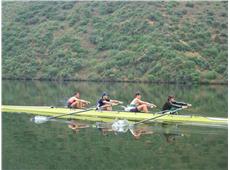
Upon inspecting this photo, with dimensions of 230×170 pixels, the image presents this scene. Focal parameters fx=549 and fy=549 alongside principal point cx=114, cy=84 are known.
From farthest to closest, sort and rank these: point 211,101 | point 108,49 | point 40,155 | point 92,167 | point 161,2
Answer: point 161,2 → point 108,49 → point 211,101 → point 40,155 → point 92,167

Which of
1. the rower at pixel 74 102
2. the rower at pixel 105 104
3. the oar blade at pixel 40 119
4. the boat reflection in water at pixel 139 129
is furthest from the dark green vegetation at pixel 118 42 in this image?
the boat reflection in water at pixel 139 129

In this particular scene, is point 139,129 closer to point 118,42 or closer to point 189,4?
point 118,42

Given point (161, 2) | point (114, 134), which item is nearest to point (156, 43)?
point (161, 2)

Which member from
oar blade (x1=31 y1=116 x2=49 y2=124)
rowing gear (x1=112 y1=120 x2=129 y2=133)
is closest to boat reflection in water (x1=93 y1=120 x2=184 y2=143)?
rowing gear (x1=112 y1=120 x2=129 y2=133)

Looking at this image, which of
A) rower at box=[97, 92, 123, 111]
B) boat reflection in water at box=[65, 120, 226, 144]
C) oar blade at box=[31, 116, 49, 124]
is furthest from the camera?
rower at box=[97, 92, 123, 111]

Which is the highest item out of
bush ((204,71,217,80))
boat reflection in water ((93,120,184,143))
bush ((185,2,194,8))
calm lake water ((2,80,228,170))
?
bush ((185,2,194,8))

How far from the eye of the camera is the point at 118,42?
6825 cm

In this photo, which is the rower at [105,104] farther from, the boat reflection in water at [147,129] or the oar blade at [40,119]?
the oar blade at [40,119]

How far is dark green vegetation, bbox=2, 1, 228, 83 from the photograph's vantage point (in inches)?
2343

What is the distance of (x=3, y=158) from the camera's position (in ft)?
48.1

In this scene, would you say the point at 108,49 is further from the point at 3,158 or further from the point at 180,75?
the point at 3,158

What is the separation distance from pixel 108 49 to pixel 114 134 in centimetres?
5029

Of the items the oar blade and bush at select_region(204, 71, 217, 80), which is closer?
the oar blade

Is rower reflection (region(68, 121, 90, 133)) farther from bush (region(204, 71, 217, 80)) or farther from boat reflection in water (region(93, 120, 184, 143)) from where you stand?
bush (region(204, 71, 217, 80))
